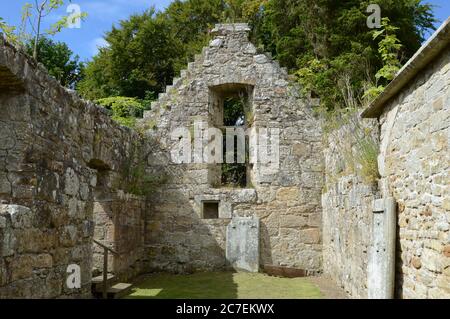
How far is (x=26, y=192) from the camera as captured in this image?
188 inches

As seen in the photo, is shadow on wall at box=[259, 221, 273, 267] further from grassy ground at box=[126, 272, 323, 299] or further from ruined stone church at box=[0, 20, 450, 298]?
grassy ground at box=[126, 272, 323, 299]

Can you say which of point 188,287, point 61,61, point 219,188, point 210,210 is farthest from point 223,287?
point 61,61

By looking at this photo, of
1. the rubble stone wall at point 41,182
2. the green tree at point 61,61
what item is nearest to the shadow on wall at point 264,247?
the rubble stone wall at point 41,182

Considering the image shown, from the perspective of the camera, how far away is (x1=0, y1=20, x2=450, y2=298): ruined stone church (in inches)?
179

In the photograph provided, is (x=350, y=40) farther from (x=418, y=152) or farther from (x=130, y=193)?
(x=418, y=152)

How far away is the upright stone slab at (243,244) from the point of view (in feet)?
31.2

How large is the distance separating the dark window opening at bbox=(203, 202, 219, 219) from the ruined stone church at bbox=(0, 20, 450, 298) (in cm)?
5

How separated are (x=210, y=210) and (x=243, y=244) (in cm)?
100

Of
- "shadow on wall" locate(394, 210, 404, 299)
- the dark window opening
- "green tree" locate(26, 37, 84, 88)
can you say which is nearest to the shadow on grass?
the dark window opening

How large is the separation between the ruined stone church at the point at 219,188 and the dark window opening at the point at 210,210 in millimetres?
47

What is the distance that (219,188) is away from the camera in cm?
1008

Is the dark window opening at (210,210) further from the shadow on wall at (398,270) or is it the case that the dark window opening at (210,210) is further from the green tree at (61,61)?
the green tree at (61,61)

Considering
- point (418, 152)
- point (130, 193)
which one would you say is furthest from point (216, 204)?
point (418, 152)

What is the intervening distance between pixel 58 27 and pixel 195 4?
48.5 ft
